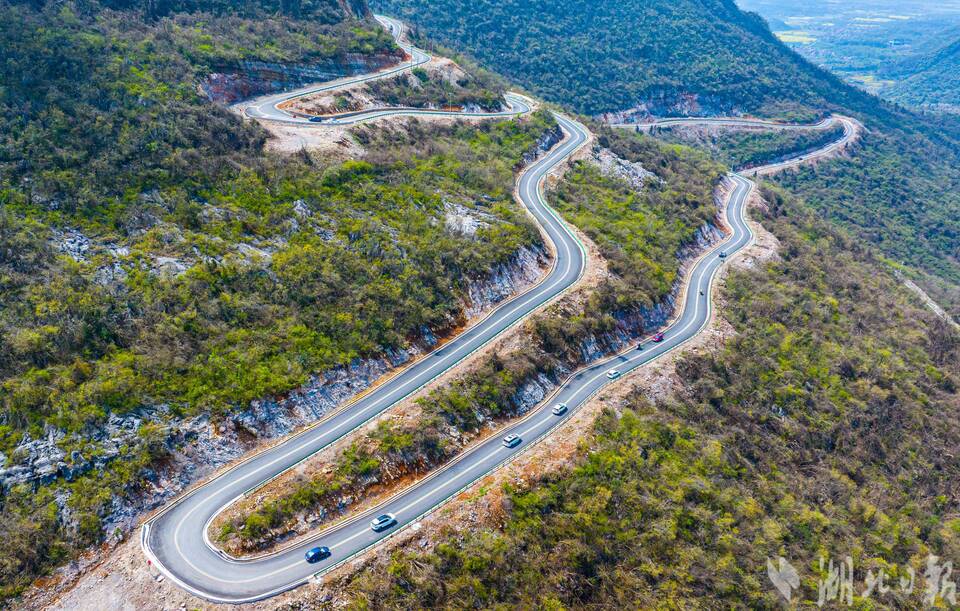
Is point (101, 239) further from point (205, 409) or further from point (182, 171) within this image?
point (205, 409)

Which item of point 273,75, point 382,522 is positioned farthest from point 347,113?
point 382,522

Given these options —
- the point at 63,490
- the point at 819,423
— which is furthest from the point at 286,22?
the point at 819,423

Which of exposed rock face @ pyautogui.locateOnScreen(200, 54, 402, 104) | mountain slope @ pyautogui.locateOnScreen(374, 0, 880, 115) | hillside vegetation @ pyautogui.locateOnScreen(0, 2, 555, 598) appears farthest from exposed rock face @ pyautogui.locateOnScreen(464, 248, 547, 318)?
mountain slope @ pyautogui.locateOnScreen(374, 0, 880, 115)

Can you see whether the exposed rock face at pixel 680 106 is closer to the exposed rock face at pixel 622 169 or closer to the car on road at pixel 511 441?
the exposed rock face at pixel 622 169

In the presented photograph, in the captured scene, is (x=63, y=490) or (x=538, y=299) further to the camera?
(x=538, y=299)

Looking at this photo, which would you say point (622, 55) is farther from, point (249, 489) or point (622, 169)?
point (249, 489)

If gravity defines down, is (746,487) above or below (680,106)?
below
